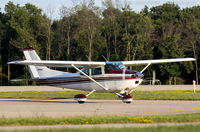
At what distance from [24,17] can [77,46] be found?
34.7 ft

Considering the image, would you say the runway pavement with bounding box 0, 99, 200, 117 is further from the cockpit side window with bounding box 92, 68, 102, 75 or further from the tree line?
the tree line

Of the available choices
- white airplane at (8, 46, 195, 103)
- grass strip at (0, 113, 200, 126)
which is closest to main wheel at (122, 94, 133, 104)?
white airplane at (8, 46, 195, 103)

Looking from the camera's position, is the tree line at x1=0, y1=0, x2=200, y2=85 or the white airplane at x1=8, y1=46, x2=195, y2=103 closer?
the white airplane at x1=8, y1=46, x2=195, y2=103

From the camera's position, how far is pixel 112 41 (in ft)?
224

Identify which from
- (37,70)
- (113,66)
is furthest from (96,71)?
(37,70)

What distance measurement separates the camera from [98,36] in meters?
66.8

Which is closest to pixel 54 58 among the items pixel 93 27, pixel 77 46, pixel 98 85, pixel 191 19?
pixel 77 46

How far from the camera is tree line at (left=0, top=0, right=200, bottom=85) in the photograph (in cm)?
6225

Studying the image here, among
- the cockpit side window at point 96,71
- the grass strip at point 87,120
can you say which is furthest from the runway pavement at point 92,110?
the cockpit side window at point 96,71

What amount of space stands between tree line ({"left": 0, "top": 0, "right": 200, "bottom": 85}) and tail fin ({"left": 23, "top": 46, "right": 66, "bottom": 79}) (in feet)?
109

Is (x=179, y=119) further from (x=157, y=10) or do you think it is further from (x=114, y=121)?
(x=157, y=10)

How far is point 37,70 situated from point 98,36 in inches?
1565

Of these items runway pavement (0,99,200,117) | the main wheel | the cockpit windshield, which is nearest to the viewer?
runway pavement (0,99,200,117)

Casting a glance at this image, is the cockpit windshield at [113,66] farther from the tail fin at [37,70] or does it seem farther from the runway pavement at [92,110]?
the tail fin at [37,70]
